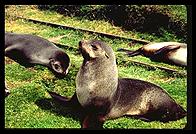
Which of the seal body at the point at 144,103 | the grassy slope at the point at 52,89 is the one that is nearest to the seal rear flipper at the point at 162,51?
the grassy slope at the point at 52,89

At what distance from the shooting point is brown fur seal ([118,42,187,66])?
10.2m

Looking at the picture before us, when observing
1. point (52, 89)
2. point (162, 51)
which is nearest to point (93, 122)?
point (52, 89)

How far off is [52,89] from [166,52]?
249 centimetres

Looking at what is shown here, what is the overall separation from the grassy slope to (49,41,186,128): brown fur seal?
0.52 feet

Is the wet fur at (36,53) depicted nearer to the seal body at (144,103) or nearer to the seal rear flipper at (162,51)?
the seal body at (144,103)

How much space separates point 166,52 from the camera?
10.3 metres

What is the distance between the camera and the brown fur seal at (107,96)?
8758mm

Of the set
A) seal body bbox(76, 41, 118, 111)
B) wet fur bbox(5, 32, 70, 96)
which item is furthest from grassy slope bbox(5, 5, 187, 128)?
seal body bbox(76, 41, 118, 111)

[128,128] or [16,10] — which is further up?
[16,10]

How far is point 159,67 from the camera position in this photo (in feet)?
32.8
